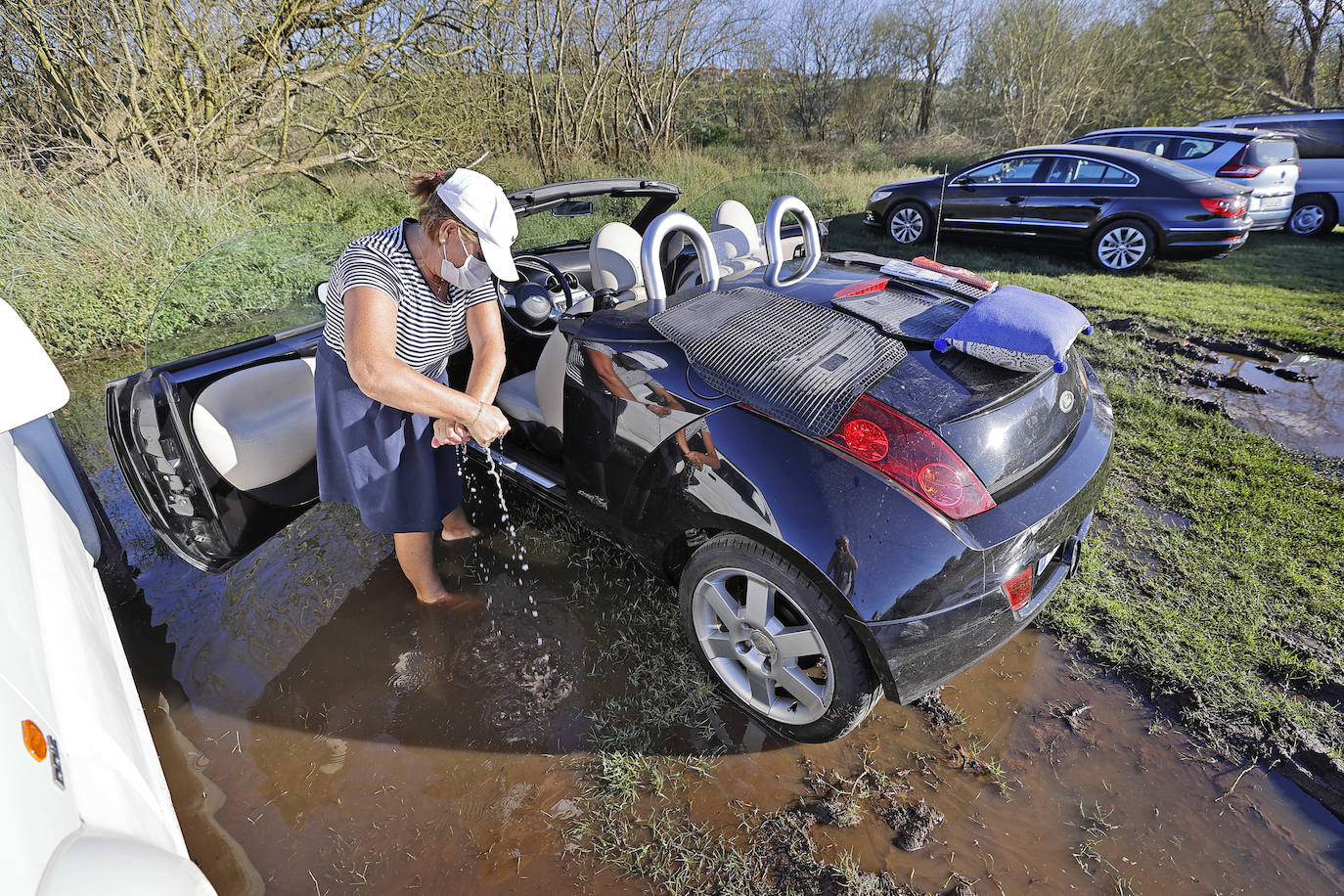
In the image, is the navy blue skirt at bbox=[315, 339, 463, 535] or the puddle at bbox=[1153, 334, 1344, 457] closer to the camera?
the navy blue skirt at bbox=[315, 339, 463, 535]

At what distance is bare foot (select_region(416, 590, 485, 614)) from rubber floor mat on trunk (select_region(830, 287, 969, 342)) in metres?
1.91

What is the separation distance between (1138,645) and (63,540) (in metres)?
3.58

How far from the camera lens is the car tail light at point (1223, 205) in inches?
265

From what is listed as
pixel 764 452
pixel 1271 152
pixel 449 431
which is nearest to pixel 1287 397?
pixel 764 452

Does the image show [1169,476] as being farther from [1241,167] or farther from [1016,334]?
[1241,167]

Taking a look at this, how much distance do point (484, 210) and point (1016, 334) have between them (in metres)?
1.62

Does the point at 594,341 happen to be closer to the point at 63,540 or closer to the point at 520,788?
the point at 520,788

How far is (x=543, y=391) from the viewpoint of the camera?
2.70m

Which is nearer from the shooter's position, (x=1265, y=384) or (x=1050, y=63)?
(x=1265, y=384)

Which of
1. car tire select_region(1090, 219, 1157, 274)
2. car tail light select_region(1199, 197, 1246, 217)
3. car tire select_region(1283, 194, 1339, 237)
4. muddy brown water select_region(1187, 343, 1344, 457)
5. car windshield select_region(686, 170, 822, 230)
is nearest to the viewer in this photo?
car windshield select_region(686, 170, 822, 230)

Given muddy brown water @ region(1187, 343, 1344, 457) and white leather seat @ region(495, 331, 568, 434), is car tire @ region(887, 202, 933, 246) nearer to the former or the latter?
muddy brown water @ region(1187, 343, 1344, 457)

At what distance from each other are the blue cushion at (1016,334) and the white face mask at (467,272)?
1449 millimetres

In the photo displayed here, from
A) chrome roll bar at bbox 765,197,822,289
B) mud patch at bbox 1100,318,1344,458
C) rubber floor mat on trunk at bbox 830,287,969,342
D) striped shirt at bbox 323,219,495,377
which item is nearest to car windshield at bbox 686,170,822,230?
chrome roll bar at bbox 765,197,822,289

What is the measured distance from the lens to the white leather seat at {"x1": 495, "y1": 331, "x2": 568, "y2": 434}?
2.53 m
